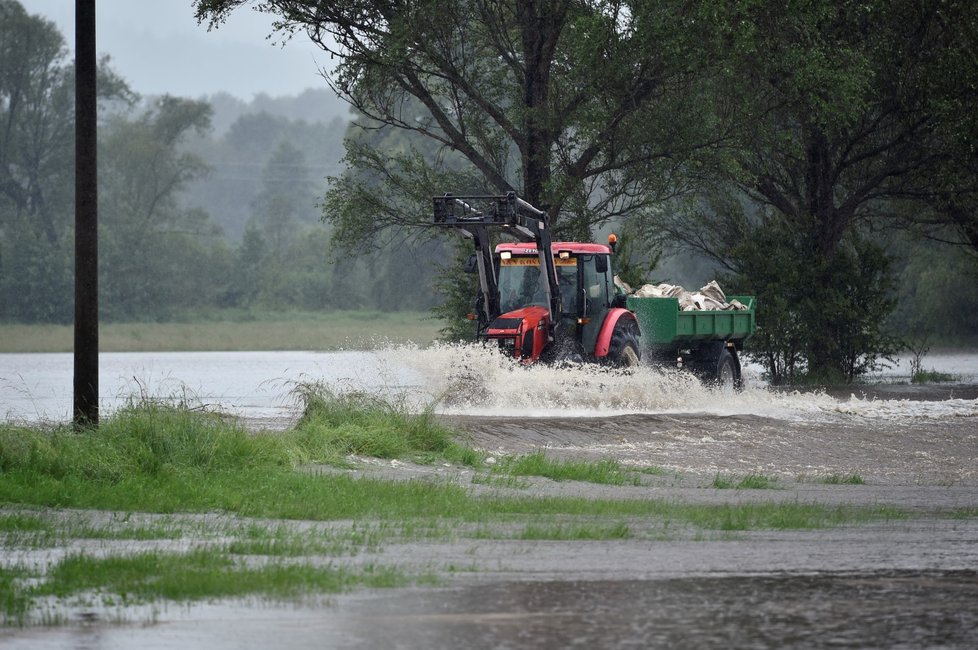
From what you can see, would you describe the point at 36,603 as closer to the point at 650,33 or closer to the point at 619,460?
the point at 619,460

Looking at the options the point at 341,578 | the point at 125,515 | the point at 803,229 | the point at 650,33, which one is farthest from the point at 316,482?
the point at 803,229

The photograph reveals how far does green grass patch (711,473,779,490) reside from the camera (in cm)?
1644

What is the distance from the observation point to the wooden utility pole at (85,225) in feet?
57.4

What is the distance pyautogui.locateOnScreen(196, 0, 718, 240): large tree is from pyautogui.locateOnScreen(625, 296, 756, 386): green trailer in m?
6.09

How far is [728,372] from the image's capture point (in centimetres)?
3180

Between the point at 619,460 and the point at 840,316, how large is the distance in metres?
23.6

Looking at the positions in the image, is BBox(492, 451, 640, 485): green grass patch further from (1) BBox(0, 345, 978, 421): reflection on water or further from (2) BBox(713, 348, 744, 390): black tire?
(2) BBox(713, 348, 744, 390): black tire

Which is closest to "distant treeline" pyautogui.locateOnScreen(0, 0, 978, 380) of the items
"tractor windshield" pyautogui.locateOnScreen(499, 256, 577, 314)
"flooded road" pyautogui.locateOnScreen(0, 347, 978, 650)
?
"tractor windshield" pyautogui.locateOnScreen(499, 256, 577, 314)

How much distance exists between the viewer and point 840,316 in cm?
4153

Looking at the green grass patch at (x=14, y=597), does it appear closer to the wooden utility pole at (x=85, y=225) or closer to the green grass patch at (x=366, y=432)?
the green grass patch at (x=366, y=432)

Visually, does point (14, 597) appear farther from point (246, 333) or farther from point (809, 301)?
point (246, 333)

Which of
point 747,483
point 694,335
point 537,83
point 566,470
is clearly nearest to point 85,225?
point 566,470

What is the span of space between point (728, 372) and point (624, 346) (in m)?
5.58

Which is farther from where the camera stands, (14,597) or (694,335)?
(694,335)
